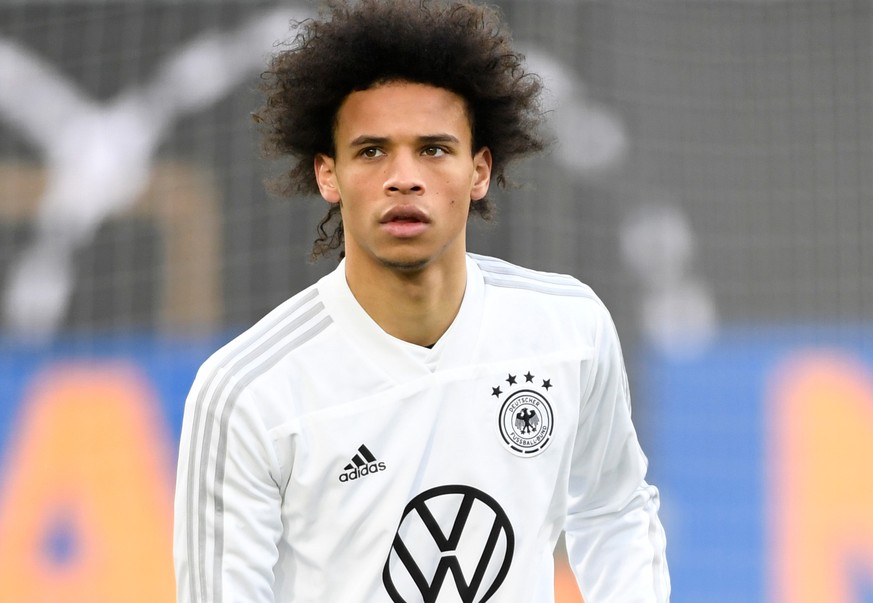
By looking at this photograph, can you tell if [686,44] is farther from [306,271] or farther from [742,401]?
[306,271]

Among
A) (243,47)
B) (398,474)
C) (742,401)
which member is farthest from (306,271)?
(398,474)

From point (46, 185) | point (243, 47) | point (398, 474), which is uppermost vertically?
point (243, 47)

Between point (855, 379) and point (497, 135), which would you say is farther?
point (855, 379)

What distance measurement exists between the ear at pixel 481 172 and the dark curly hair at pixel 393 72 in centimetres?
3

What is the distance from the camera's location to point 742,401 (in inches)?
251

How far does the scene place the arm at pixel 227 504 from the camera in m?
2.53

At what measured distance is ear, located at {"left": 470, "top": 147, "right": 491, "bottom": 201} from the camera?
2973 mm

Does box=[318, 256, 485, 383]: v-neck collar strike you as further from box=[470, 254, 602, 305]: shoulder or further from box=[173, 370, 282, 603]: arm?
box=[173, 370, 282, 603]: arm

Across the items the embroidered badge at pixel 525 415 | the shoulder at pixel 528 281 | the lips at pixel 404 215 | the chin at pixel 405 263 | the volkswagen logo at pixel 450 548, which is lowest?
the volkswagen logo at pixel 450 548

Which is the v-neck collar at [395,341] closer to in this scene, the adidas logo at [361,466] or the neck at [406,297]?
the neck at [406,297]

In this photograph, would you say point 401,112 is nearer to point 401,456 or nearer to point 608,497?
point 401,456

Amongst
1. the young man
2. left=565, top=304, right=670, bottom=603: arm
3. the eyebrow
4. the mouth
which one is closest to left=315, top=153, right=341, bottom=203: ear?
the young man

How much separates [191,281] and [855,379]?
3151 millimetres

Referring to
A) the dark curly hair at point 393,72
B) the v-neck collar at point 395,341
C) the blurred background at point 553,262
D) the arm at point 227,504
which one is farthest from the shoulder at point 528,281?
the blurred background at point 553,262
